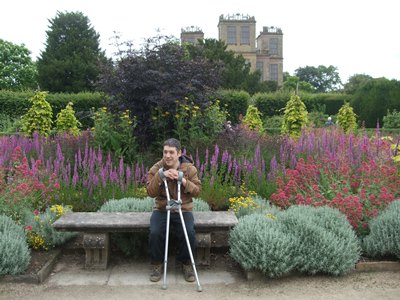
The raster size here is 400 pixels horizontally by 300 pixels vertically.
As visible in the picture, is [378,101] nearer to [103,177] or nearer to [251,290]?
[103,177]

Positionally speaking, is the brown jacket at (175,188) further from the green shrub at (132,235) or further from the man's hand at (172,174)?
the green shrub at (132,235)

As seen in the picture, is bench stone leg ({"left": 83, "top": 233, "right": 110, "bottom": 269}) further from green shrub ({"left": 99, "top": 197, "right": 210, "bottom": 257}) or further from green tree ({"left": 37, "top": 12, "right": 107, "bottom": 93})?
green tree ({"left": 37, "top": 12, "right": 107, "bottom": 93})

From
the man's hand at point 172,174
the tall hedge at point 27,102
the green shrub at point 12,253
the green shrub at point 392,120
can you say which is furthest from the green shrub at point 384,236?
the tall hedge at point 27,102

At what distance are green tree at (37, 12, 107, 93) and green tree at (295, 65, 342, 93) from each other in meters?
64.8

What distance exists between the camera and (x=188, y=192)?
4.63m

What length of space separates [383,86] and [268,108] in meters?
5.73

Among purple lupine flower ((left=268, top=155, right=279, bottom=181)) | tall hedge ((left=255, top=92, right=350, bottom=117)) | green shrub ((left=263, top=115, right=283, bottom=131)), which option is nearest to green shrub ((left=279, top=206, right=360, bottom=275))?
purple lupine flower ((left=268, top=155, right=279, bottom=181))

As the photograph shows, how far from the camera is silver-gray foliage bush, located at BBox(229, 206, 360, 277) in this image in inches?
169

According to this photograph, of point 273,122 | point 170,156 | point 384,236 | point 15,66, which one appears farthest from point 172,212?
point 15,66

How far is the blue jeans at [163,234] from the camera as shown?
178 inches

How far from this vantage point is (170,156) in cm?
456

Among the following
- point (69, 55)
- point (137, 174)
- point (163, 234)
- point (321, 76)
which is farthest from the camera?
point (321, 76)

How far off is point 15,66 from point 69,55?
638 inches

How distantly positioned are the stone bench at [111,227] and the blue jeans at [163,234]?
0.10 metres
